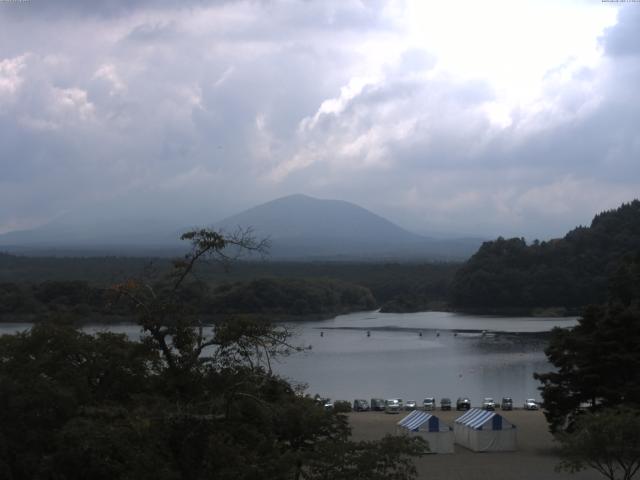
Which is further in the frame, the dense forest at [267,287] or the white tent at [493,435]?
the dense forest at [267,287]

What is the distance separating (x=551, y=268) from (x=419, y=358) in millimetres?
23948

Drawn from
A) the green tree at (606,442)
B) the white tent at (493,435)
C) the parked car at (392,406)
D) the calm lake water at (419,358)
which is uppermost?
the green tree at (606,442)

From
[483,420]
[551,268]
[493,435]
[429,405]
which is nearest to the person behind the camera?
[493,435]

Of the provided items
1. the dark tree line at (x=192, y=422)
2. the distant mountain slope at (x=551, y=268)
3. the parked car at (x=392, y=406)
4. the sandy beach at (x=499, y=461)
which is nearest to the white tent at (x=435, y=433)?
the sandy beach at (x=499, y=461)

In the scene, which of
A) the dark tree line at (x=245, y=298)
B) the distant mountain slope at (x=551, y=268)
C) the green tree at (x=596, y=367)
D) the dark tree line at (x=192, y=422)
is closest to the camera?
the dark tree line at (x=192, y=422)

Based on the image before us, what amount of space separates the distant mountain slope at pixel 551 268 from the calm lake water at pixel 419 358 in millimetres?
3828

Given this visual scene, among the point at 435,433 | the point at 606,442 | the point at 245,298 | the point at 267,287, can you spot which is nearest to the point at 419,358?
the point at 245,298

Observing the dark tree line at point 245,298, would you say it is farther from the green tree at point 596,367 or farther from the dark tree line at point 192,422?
the dark tree line at point 192,422

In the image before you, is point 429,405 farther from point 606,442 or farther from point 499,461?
point 606,442

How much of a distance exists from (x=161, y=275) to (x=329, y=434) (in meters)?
3.89

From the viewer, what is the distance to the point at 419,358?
106 feet

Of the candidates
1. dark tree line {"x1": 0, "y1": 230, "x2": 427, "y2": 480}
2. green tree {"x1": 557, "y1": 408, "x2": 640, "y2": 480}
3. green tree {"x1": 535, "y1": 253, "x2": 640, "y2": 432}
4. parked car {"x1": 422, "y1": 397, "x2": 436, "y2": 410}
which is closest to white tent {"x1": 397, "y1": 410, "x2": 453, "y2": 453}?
green tree {"x1": 535, "y1": 253, "x2": 640, "y2": 432}

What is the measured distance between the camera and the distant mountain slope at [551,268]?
5266 cm

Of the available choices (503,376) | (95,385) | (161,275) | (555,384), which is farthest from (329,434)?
(503,376)
